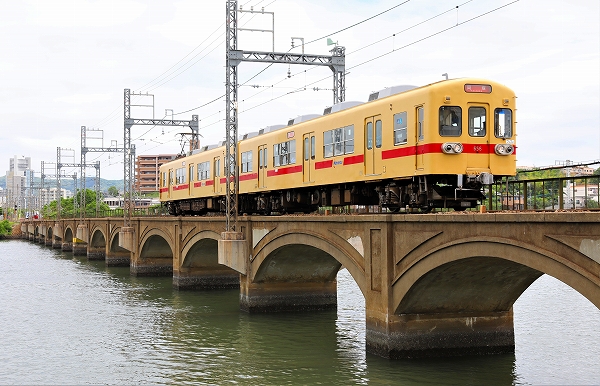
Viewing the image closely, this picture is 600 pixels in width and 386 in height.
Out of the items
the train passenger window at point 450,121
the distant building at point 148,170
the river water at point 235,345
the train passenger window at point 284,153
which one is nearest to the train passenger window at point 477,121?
the train passenger window at point 450,121

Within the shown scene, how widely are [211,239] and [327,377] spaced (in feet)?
63.2

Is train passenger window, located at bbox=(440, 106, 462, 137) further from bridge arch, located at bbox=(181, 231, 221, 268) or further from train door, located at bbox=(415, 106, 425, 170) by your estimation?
bridge arch, located at bbox=(181, 231, 221, 268)

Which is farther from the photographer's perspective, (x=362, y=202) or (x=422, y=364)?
(x=362, y=202)

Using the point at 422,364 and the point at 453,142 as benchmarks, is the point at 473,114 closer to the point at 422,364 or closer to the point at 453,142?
the point at 453,142

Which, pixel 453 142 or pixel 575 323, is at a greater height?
pixel 453 142

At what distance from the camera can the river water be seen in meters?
20.1

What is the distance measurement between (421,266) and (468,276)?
152cm

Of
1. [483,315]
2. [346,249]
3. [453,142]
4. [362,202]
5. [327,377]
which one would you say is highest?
[453,142]

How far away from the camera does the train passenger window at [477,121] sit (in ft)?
68.2

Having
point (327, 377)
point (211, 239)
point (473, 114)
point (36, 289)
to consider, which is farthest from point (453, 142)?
point (36, 289)

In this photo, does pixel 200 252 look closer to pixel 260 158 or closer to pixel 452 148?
pixel 260 158

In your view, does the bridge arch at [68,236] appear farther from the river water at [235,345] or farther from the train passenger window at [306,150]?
the train passenger window at [306,150]

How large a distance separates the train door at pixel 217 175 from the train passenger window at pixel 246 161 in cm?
331

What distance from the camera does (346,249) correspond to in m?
23.3
